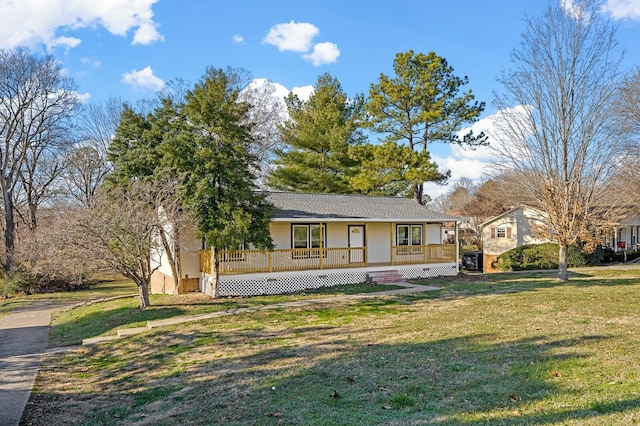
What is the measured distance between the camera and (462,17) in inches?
612

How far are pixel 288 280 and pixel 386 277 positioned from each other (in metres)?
4.80

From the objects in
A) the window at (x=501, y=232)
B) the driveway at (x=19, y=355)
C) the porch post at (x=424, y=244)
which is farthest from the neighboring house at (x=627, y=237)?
the driveway at (x=19, y=355)

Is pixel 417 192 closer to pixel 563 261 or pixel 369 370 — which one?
pixel 563 261

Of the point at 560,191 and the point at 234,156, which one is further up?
the point at 234,156

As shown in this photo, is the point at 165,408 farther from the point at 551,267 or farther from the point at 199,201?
the point at 551,267

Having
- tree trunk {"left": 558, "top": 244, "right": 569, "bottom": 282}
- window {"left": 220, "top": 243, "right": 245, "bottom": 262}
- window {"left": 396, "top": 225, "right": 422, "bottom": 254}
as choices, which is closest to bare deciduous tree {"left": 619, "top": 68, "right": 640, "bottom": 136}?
tree trunk {"left": 558, "top": 244, "right": 569, "bottom": 282}

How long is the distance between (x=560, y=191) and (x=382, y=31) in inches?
375

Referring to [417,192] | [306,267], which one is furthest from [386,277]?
[417,192]

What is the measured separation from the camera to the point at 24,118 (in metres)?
29.2

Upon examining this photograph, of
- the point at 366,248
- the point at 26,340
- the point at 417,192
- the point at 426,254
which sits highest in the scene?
the point at 417,192

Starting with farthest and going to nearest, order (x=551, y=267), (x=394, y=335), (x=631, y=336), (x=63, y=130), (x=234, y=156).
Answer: (x=63, y=130) < (x=551, y=267) < (x=234, y=156) < (x=394, y=335) < (x=631, y=336)

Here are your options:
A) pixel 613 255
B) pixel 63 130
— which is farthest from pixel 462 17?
pixel 63 130

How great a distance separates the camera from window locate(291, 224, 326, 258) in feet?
66.0

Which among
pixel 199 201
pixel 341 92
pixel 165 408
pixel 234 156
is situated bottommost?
pixel 165 408
